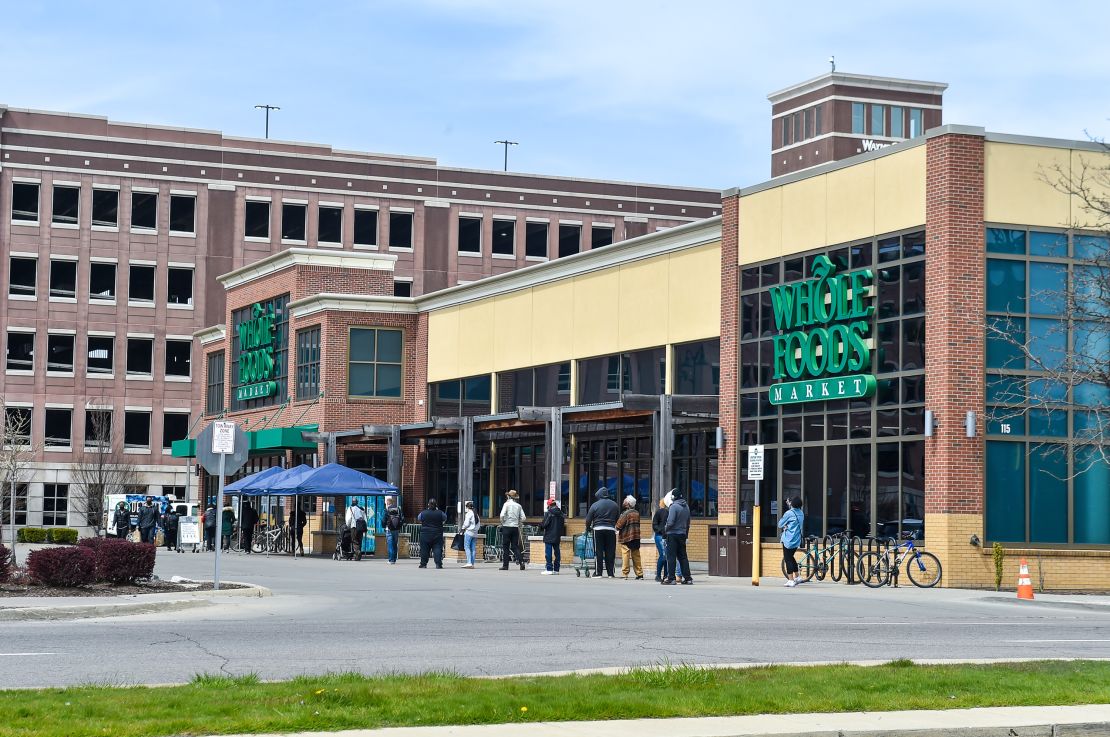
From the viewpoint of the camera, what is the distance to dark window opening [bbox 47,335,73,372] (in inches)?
3108

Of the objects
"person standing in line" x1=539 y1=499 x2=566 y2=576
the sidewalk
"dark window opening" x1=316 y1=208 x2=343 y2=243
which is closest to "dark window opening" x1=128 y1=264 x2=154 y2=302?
"dark window opening" x1=316 y1=208 x2=343 y2=243

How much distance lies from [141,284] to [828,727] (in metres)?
73.2

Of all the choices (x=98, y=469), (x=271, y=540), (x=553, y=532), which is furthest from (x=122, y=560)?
(x=98, y=469)

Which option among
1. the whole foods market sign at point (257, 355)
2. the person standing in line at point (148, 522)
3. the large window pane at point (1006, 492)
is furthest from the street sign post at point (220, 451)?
the whole foods market sign at point (257, 355)

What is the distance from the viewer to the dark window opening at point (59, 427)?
7856cm

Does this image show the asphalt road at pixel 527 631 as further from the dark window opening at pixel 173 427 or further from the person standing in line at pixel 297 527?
the dark window opening at pixel 173 427

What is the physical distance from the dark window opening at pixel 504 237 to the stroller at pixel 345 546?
137ft

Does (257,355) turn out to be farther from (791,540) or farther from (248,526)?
(791,540)

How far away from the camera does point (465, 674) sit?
13.7 m

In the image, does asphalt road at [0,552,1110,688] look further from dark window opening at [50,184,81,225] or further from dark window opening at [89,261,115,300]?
dark window opening at [50,184,81,225]

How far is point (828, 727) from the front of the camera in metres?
10.6

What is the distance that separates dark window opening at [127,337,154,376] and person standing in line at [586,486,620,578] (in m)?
50.9

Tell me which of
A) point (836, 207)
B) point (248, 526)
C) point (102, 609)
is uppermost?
point (836, 207)

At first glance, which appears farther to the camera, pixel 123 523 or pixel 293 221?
pixel 293 221
